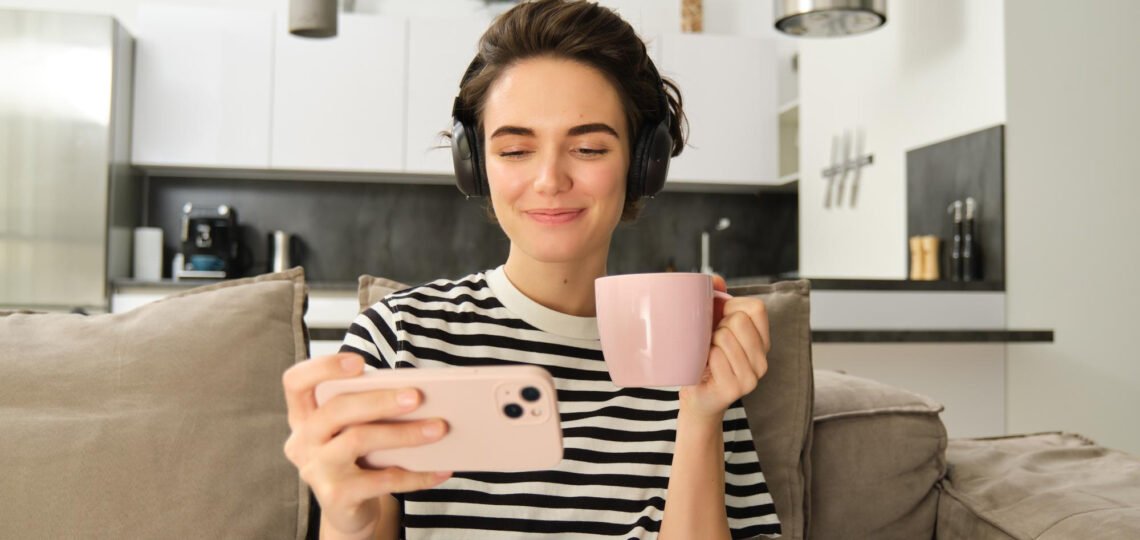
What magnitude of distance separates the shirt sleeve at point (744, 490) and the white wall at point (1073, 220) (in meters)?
2.01

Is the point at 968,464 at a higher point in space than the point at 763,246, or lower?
lower

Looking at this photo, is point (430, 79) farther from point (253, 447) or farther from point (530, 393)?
point (530, 393)

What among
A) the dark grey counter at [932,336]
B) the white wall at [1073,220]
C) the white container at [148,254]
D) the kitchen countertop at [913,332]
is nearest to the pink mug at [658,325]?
the kitchen countertop at [913,332]

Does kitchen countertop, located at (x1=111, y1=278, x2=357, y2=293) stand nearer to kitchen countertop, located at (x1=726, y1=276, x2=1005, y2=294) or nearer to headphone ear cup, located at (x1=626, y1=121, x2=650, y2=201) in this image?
kitchen countertop, located at (x1=726, y1=276, x2=1005, y2=294)

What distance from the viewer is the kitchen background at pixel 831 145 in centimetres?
290

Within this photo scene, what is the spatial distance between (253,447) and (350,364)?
0.53 m

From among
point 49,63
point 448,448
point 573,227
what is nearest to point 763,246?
point 49,63

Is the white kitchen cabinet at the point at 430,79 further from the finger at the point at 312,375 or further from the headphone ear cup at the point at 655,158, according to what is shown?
the finger at the point at 312,375

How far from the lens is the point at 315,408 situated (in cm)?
72

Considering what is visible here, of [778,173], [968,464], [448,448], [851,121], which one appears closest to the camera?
[448,448]

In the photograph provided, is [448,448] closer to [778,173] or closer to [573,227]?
[573,227]

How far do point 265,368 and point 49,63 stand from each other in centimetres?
348

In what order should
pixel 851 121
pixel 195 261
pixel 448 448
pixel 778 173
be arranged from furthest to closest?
pixel 778 173
pixel 195 261
pixel 851 121
pixel 448 448

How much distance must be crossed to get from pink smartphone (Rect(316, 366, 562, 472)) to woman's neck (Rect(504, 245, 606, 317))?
1.55ft
